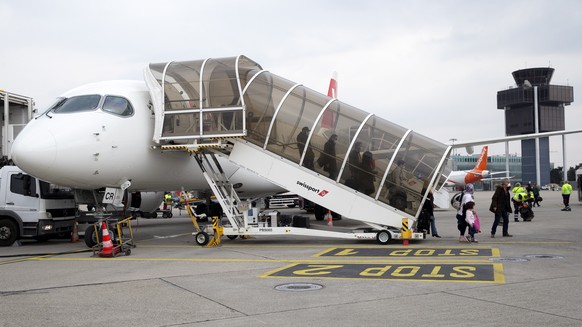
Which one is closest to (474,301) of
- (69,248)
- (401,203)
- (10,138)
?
(401,203)

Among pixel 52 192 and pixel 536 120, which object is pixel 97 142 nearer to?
pixel 52 192

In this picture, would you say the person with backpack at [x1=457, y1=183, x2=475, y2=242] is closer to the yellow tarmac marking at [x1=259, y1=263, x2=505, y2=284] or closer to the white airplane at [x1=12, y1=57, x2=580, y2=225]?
the white airplane at [x1=12, y1=57, x2=580, y2=225]

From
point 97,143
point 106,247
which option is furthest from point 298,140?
point 106,247

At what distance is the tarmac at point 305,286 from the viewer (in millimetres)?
6387

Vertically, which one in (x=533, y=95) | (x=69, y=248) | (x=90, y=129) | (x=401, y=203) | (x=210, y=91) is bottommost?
(x=69, y=248)

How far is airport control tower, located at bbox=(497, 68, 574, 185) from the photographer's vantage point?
5032 inches

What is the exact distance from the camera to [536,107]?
420ft

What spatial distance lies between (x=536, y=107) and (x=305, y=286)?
13410 cm

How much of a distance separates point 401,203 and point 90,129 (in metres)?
8.23

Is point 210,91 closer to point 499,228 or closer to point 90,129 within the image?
point 90,129

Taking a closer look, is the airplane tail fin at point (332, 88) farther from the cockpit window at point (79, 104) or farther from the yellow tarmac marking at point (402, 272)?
the yellow tarmac marking at point (402, 272)

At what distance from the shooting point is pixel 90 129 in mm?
13680

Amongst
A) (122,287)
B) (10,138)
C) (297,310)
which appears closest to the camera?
(297,310)

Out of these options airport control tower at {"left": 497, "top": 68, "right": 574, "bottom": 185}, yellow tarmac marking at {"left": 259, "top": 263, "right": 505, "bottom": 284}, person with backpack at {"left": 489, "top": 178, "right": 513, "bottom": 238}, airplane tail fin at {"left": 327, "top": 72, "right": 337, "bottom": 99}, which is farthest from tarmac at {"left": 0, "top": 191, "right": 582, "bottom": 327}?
airport control tower at {"left": 497, "top": 68, "right": 574, "bottom": 185}
